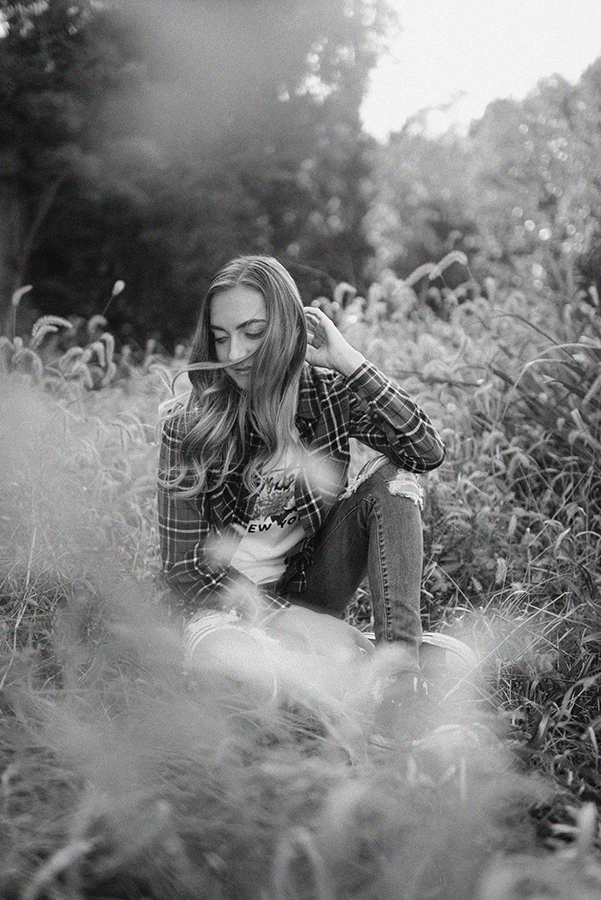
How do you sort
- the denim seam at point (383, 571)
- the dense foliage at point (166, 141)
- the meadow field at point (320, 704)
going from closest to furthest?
1. the meadow field at point (320, 704)
2. the denim seam at point (383, 571)
3. the dense foliage at point (166, 141)

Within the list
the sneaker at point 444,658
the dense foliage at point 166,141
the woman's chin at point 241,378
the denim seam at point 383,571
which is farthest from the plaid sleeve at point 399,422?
the dense foliage at point 166,141

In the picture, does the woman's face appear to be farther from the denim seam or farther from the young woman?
→ the denim seam

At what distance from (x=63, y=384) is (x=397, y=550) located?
4.08 ft

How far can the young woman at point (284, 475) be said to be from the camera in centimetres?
185

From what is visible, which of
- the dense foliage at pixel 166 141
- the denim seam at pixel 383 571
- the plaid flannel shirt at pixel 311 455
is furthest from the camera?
the dense foliage at pixel 166 141

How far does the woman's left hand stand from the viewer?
195cm

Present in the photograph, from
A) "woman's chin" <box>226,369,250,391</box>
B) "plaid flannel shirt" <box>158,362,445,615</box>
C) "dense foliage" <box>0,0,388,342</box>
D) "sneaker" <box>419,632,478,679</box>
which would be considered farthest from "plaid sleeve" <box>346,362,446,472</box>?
"dense foliage" <box>0,0,388,342</box>

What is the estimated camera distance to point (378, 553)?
6.04ft

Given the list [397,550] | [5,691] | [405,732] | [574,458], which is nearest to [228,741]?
[405,732]

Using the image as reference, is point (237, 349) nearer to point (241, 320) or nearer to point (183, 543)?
point (241, 320)

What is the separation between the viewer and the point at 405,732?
Answer: 1552mm

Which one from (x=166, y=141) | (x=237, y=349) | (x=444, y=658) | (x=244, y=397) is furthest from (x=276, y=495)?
(x=166, y=141)

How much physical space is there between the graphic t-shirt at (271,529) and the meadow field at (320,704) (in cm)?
26

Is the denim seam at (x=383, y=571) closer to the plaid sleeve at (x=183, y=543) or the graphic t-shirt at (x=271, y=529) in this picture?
the graphic t-shirt at (x=271, y=529)
